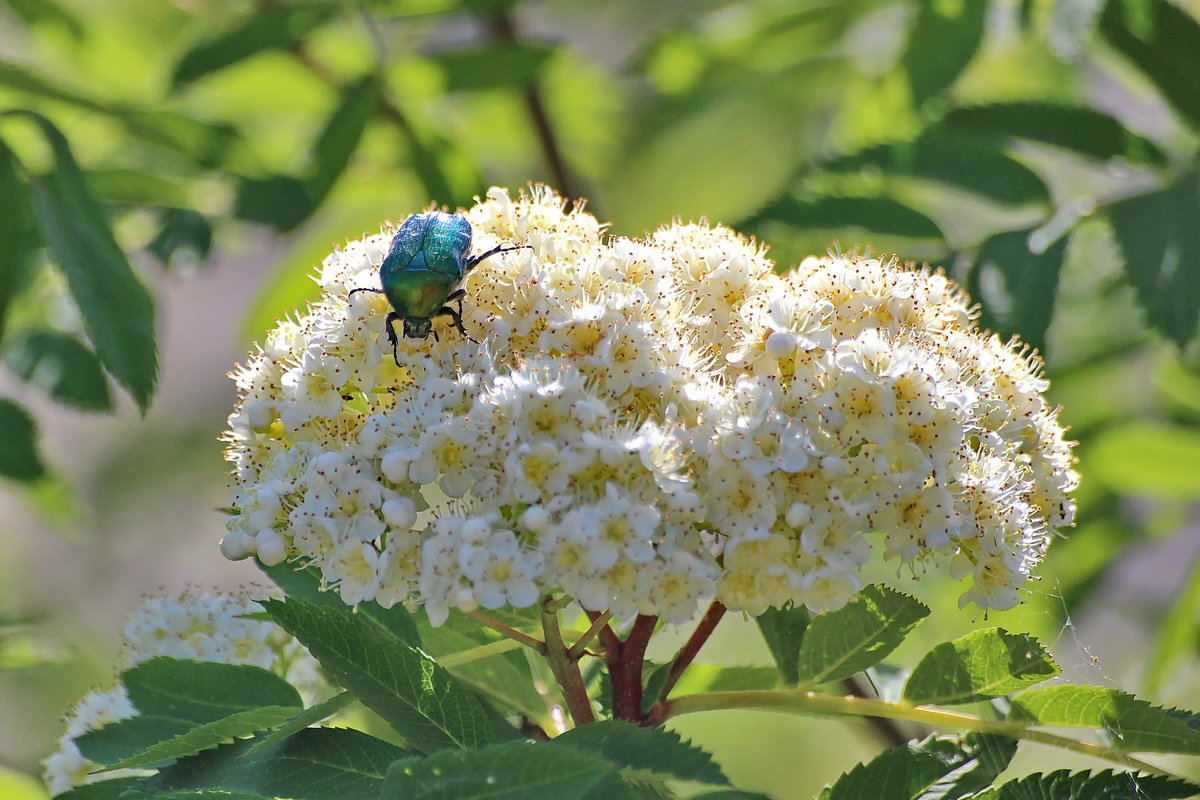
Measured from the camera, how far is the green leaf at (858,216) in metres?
2.43

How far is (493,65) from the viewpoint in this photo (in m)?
2.95

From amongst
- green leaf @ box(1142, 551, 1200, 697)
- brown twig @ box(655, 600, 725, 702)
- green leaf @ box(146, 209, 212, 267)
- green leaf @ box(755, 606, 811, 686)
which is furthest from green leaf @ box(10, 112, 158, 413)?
green leaf @ box(1142, 551, 1200, 697)

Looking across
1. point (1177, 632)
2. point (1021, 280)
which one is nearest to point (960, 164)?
point (1021, 280)

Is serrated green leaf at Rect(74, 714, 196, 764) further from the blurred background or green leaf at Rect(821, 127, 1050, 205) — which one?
green leaf at Rect(821, 127, 1050, 205)

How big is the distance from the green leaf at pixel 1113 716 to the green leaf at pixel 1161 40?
52.5 inches

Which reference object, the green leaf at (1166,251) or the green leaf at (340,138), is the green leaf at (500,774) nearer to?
the green leaf at (1166,251)

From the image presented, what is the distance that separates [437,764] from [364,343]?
0.67 m

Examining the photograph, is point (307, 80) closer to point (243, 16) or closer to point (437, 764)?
point (243, 16)

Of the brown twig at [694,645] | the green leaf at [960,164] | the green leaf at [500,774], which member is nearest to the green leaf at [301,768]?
the green leaf at [500,774]

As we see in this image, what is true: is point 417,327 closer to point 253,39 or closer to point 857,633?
point 857,633

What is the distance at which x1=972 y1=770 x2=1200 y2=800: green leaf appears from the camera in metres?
1.61

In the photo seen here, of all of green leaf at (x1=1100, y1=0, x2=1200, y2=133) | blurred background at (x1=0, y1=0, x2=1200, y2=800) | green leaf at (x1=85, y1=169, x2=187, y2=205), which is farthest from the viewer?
green leaf at (x1=85, y1=169, x2=187, y2=205)

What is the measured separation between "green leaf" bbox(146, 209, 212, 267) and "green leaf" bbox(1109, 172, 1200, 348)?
201 cm

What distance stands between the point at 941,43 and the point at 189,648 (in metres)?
2.00
